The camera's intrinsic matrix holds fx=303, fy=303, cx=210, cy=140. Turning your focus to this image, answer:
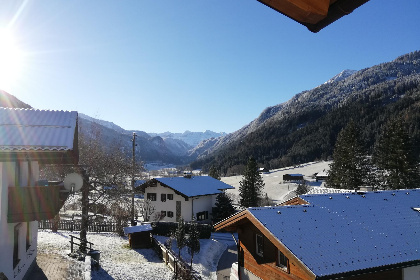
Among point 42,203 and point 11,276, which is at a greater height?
point 42,203

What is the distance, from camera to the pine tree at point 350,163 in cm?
4594

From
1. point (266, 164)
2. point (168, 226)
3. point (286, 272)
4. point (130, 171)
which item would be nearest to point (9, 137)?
point (286, 272)

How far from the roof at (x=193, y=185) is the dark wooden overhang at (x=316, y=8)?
37.9m

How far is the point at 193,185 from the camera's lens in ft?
144

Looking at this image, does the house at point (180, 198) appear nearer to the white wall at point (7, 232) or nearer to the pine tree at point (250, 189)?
the pine tree at point (250, 189)

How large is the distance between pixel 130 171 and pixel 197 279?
1634cm

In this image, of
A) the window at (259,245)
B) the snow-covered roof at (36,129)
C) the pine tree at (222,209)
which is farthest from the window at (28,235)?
the pine tree at (222,209)

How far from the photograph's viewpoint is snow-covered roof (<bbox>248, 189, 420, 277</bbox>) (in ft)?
36.7

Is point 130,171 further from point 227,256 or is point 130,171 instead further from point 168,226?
point 227,256

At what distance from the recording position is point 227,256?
2970 centimetres

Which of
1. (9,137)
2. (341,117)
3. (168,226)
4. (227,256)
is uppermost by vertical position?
(341,117)

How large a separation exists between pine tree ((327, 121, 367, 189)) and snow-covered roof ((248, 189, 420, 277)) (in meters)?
30.7

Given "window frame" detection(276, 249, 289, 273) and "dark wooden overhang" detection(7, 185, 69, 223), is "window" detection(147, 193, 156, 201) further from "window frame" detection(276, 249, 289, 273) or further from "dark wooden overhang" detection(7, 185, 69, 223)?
"window frame" detection(276, 249, 289, 273)

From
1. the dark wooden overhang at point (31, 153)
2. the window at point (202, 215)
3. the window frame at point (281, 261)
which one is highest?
the dark wooden overhang at point (31, 153)
